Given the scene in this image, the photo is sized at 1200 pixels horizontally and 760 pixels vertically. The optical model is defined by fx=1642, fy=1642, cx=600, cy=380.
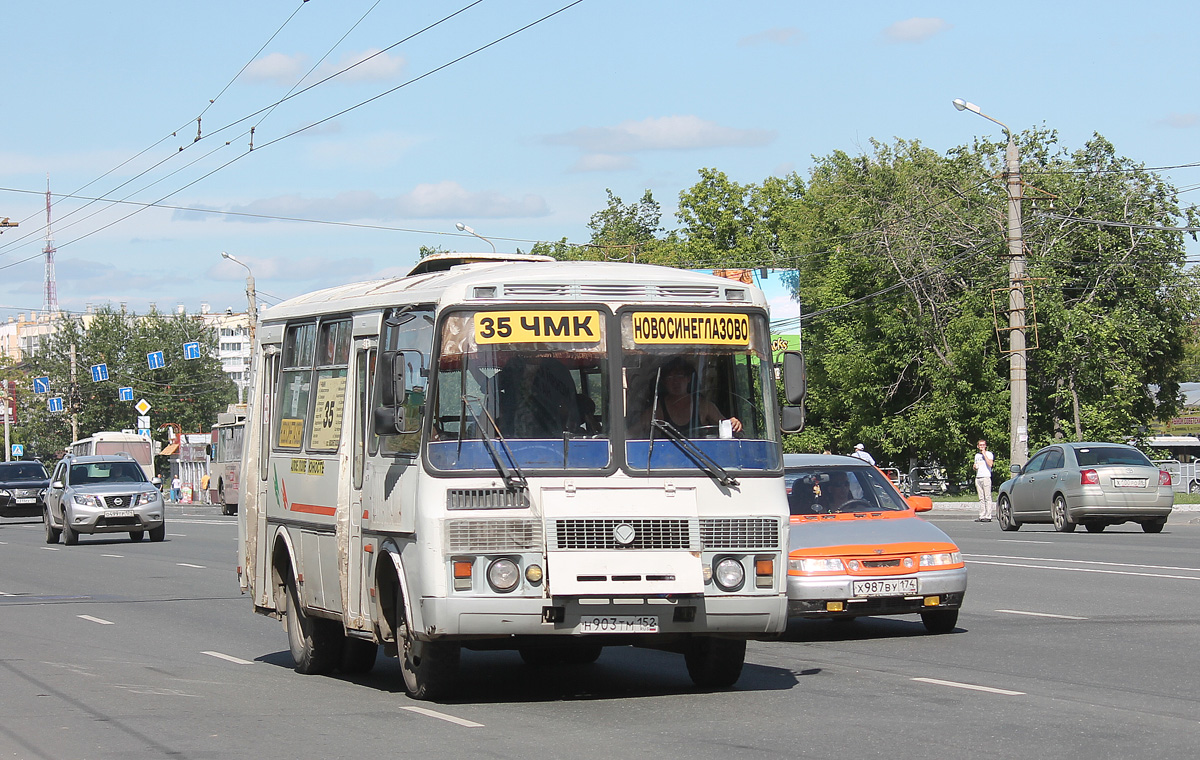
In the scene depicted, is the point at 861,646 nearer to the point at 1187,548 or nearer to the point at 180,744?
the point at 180,744

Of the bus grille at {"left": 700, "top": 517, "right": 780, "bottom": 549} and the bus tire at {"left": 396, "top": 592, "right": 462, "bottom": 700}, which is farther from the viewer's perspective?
the bus tire at {"left": 396, "top": 592, "right": 462, "bottom": 700}

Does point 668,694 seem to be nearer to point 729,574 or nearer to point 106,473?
point 729,574

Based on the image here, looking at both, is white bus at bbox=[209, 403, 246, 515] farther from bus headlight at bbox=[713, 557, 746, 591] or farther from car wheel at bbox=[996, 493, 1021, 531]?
bus headlight at bbox=[713, 557, 746, 591]

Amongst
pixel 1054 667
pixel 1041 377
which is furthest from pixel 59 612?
pixel 1041 377

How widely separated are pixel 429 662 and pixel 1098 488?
19.3m

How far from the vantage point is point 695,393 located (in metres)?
9.82

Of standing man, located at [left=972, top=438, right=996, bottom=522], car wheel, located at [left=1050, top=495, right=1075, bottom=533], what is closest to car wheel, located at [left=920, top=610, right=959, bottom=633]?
car wheel, located at [left=1050, top=495, right=1075, bottom=533]

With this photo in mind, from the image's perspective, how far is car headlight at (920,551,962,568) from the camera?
42.3 feet

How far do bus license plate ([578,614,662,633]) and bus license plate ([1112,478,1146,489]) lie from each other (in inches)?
751

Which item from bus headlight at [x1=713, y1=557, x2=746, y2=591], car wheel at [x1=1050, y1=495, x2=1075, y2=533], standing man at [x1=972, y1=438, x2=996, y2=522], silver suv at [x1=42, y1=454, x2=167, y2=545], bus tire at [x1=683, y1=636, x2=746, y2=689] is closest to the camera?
bus headlight at [x1=713, y1=557, x2=746, y2=591]

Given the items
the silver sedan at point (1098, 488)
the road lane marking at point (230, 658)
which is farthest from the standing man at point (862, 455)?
the road lane marking at point (230, 658)

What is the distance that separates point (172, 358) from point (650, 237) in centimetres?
3912

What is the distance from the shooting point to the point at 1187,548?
22.5 meters

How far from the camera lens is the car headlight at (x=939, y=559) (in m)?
12.9
